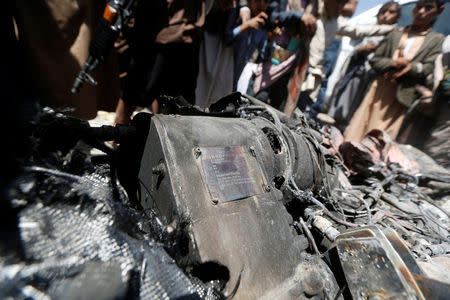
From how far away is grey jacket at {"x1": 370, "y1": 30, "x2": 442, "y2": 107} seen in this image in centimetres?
454

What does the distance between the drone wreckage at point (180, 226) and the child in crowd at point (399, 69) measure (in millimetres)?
4277

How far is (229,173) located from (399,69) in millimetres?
5408

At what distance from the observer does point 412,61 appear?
4691 millimetres

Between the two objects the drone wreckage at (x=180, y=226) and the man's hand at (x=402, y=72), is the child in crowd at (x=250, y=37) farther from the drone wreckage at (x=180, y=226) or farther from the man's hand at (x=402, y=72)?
the man's hand at (x=402, y=72)

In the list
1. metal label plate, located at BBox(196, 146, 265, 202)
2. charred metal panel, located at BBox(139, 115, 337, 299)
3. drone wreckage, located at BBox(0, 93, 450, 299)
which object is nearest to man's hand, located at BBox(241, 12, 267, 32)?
drone wreckage, located at BBox(0, 93, 450, 299)

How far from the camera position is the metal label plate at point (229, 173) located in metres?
1.31

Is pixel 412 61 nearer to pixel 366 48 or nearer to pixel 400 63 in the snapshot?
pixel 400 63

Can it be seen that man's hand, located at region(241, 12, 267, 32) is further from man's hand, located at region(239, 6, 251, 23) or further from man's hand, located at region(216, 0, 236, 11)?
man's hand, located at region(216, 0, 236, 11)

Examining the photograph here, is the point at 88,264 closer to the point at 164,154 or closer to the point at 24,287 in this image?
the point at 24,287

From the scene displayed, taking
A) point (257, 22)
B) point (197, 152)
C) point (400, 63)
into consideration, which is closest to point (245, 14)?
point (257, 22)

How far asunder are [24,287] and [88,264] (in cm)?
18

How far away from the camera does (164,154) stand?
4.00ft

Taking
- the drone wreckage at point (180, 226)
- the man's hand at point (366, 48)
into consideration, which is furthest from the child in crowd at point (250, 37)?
the man's hand at point (366, 48)

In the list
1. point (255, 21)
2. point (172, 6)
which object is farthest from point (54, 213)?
point (255, 21)
